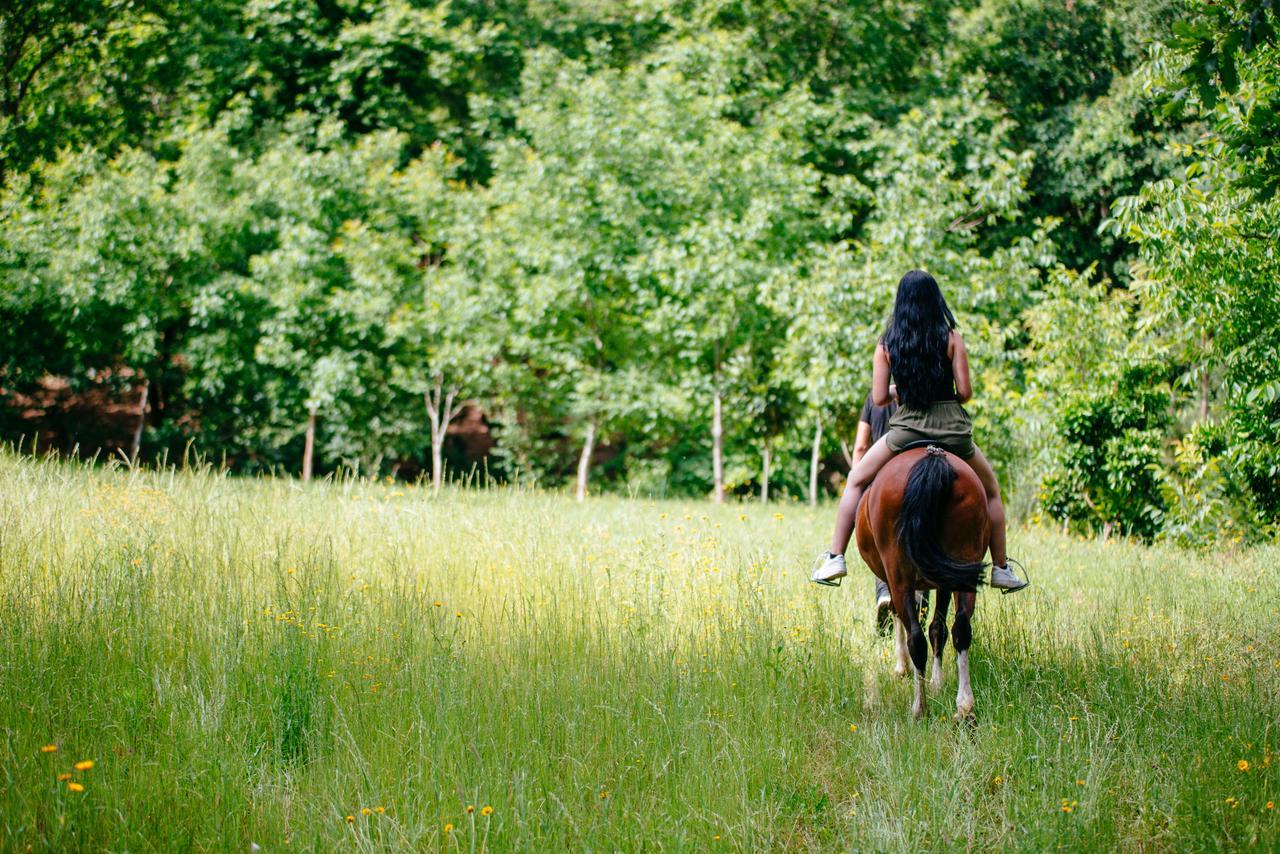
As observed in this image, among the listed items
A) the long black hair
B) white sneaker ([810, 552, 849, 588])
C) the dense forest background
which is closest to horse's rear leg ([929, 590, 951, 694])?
white sneaker ([810, 552, 849, 588])

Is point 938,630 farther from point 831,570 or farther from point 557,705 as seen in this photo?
point 557,705

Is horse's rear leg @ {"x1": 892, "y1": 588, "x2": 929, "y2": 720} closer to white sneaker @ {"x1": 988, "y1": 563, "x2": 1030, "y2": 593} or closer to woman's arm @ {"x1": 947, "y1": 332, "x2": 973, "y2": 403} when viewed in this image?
white sneaker @ {"x1": 988, "y1": 563, "x2": 1030, "y2": 593}

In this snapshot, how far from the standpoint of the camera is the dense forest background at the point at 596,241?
50.3ft

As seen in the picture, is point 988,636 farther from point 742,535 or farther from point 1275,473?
point 1275,473

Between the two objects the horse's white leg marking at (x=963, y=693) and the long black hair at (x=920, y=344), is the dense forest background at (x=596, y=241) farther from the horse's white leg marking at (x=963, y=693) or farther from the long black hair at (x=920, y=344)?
the horse's white leg marking at (x=963, y=693)

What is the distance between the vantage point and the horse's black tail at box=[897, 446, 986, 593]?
4.66 metres

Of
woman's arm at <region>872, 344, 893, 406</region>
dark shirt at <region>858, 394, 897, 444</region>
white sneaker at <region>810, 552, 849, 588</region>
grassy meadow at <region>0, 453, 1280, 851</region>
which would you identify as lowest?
grassy meadow at <region>0, 453, 1280, 851</region>

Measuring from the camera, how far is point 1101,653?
532 cm

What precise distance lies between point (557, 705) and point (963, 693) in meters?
2.10

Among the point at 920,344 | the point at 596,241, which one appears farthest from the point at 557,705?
the point at 596,241

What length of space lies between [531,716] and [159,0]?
24186 mm

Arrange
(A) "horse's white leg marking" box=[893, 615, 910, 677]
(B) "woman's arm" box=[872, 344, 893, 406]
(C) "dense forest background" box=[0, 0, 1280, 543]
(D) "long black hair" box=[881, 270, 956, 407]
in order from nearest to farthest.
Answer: (D) "long black hair" box=[881, 270, 956, 407] < (B) "woman's arm" box=[872, 344, 893, 406] < (A) "horse's white leg marking" box=[893, 615, 910, 677] < (C) "dense forest background" box=[0, 0, 1280, 543]

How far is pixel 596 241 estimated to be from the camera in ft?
61.1

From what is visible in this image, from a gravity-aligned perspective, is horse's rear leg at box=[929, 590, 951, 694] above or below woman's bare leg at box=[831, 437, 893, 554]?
below
